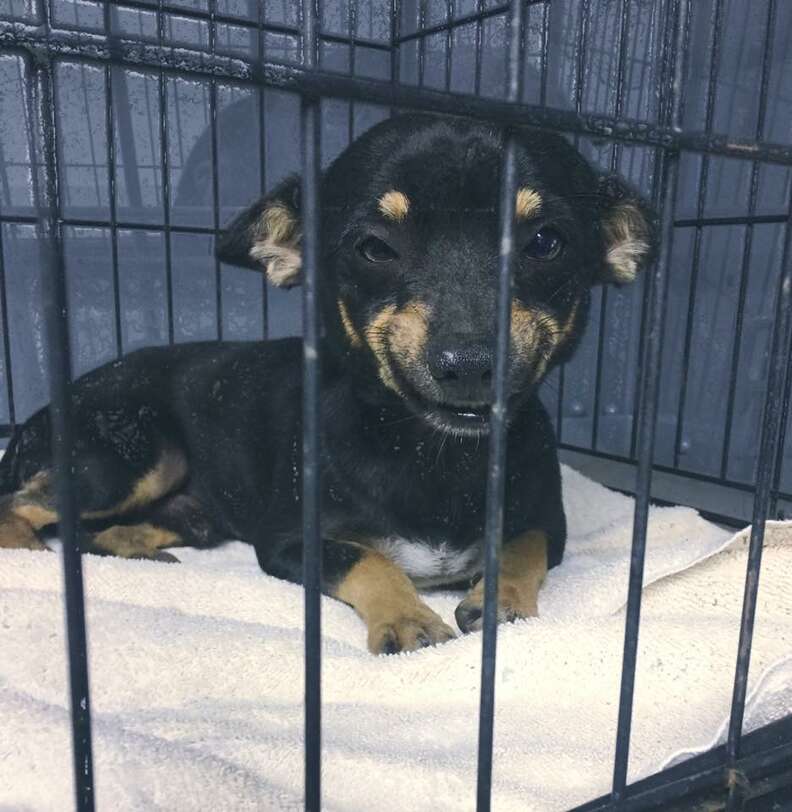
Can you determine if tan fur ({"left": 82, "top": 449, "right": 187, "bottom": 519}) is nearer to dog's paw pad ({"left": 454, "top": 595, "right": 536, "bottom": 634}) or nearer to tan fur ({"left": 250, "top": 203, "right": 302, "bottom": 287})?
tan fur ({"left": 250, "top": 203, "right": 302, "bottom": 287})

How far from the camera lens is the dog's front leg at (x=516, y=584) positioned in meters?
1.43

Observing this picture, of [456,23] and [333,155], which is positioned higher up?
[456,23]

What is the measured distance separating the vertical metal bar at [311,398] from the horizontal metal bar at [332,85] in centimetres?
2

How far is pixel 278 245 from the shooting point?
1654 mm

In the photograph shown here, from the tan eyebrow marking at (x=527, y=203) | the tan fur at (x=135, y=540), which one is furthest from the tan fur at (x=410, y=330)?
the tan fur at (x=135, y=540)

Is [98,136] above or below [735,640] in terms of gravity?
above

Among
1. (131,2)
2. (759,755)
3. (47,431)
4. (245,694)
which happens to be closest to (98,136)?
(131,2)

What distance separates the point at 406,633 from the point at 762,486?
67cm

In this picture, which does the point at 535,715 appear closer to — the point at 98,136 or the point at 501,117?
the point at 501,117

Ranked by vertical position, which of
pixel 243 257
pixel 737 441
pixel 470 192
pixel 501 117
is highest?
pixel 501 117

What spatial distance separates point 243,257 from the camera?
1.64 m

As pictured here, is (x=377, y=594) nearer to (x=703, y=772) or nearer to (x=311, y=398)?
(x=703, y=772)

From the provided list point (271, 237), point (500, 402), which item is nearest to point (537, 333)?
point (271, 237)

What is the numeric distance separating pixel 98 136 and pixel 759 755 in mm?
2876
